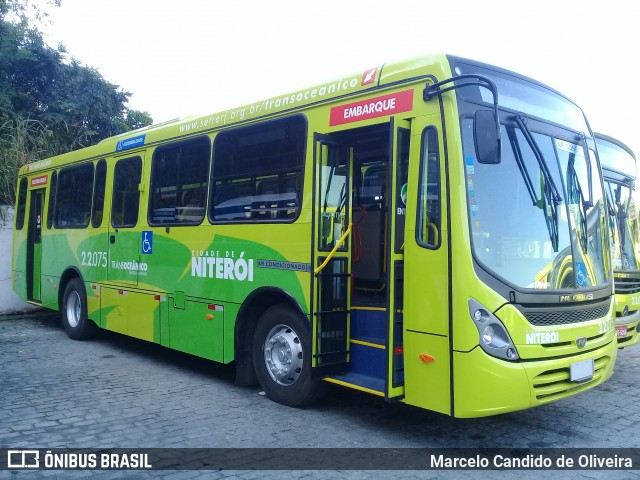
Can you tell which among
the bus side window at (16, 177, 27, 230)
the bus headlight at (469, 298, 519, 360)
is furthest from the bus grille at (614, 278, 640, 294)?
the bus side window at (16, 177, 27, 230)

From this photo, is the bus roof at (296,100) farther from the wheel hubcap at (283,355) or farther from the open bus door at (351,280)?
the wheel hubcap at (283,355)

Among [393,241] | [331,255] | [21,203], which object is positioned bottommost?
[331,255]

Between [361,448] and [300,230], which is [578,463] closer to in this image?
[361,448]

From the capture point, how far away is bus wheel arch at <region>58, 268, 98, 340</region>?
9.38 metres

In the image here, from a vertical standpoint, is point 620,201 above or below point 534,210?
above

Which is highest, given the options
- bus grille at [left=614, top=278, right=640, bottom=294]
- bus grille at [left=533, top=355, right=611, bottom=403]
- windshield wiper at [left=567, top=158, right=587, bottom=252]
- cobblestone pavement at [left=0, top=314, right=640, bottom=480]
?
windshield wiper at [left=567, top=158, right=587, bottom=252]

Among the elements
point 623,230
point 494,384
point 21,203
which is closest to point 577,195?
point 494,384

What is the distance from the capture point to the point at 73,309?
984 centimetres

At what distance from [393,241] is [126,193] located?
16.6 feet

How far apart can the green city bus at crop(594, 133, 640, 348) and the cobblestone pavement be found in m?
0.75

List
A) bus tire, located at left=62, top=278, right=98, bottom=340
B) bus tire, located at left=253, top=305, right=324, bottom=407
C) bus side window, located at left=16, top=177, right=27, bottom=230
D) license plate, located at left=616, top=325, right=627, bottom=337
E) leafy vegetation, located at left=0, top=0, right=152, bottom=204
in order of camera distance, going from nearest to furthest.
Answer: bus tire, located at left=253, top=305, right=324, bottom=407, license plate, located at left=616, top=325, right=627, bottom=337, bus tire, located at left=62, top=278, right=98, bottom=340, bus side window, located at left=16, top=177, right=27, bottom=230, leafy vegetation, located at left=0, top=0, right=152, bottom=204

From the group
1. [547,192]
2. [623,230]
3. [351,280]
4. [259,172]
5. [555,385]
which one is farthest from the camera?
[623,230]

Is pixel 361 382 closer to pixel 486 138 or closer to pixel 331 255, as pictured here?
pixel 331 255

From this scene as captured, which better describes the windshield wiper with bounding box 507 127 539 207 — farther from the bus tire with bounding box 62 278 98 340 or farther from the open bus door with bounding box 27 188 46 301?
the open bus door with bounding box 27 188 46 301
